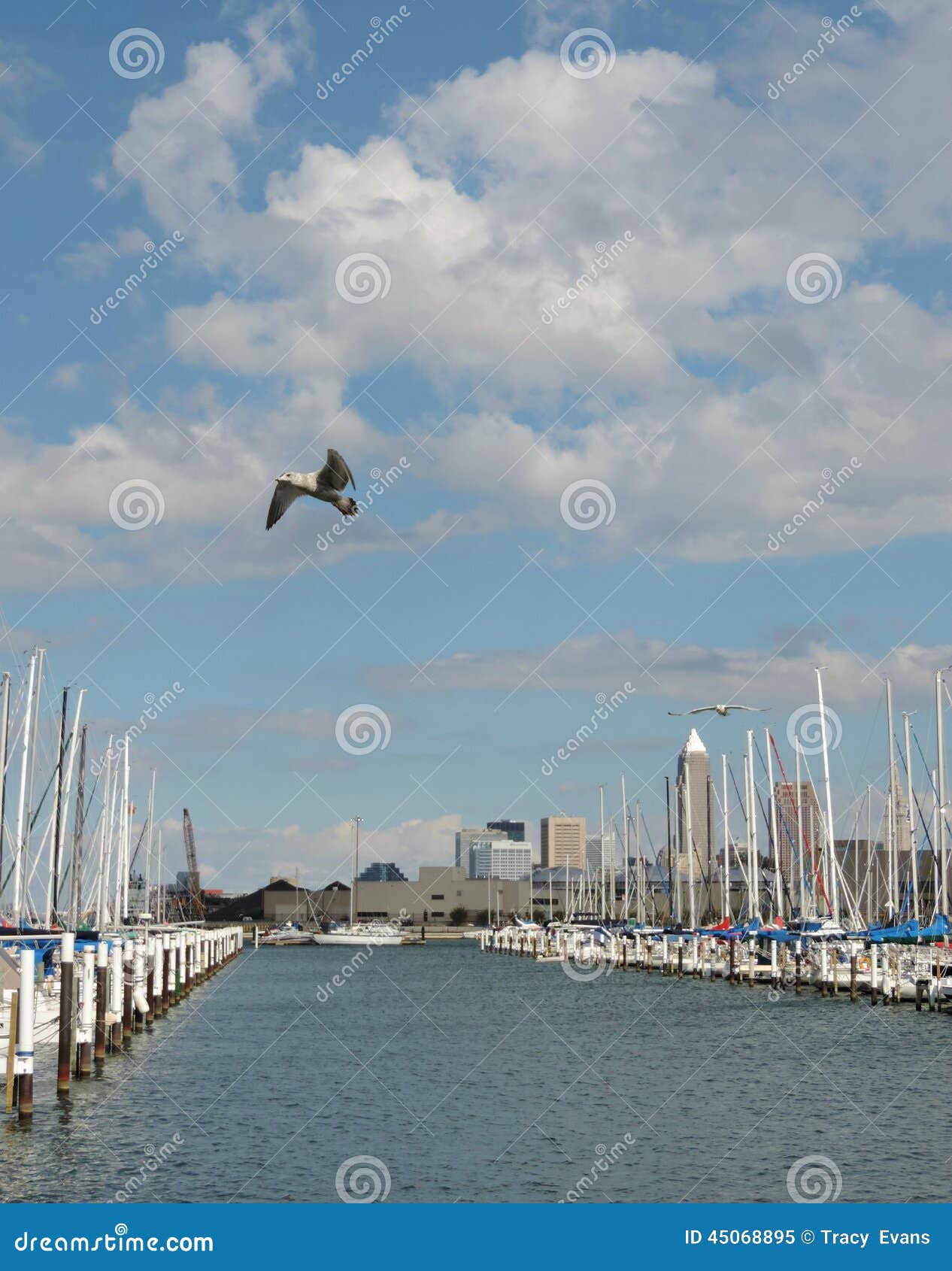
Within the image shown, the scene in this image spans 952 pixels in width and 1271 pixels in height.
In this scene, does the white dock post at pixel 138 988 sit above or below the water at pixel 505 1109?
above

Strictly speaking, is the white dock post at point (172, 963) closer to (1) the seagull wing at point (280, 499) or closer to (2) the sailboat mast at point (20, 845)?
(2) the sailboat mast at point (20, 845)

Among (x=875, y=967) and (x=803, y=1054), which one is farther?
(x=875, y=967)

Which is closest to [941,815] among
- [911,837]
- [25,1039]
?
[911,837]

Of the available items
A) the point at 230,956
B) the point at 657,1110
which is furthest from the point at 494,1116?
the point at 230,956

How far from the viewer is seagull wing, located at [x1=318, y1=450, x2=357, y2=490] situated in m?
25.9

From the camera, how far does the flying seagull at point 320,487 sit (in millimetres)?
26156

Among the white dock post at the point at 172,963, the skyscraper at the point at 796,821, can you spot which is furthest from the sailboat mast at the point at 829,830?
the white dock post at the point at 172,963

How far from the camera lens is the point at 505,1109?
4162 centimetres

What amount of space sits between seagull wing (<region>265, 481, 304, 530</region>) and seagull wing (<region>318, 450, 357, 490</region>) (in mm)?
1057

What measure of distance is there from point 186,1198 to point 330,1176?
3.58 m

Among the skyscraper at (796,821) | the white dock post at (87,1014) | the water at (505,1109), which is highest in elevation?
the skyscraper at (796,821)

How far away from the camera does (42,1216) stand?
22734 mm

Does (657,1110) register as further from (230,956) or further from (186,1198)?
(230,956)

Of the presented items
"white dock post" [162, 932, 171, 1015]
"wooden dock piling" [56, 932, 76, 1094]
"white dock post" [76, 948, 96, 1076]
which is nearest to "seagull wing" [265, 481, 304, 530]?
"wooden dock piling" [56, 932, 76, 1094]
